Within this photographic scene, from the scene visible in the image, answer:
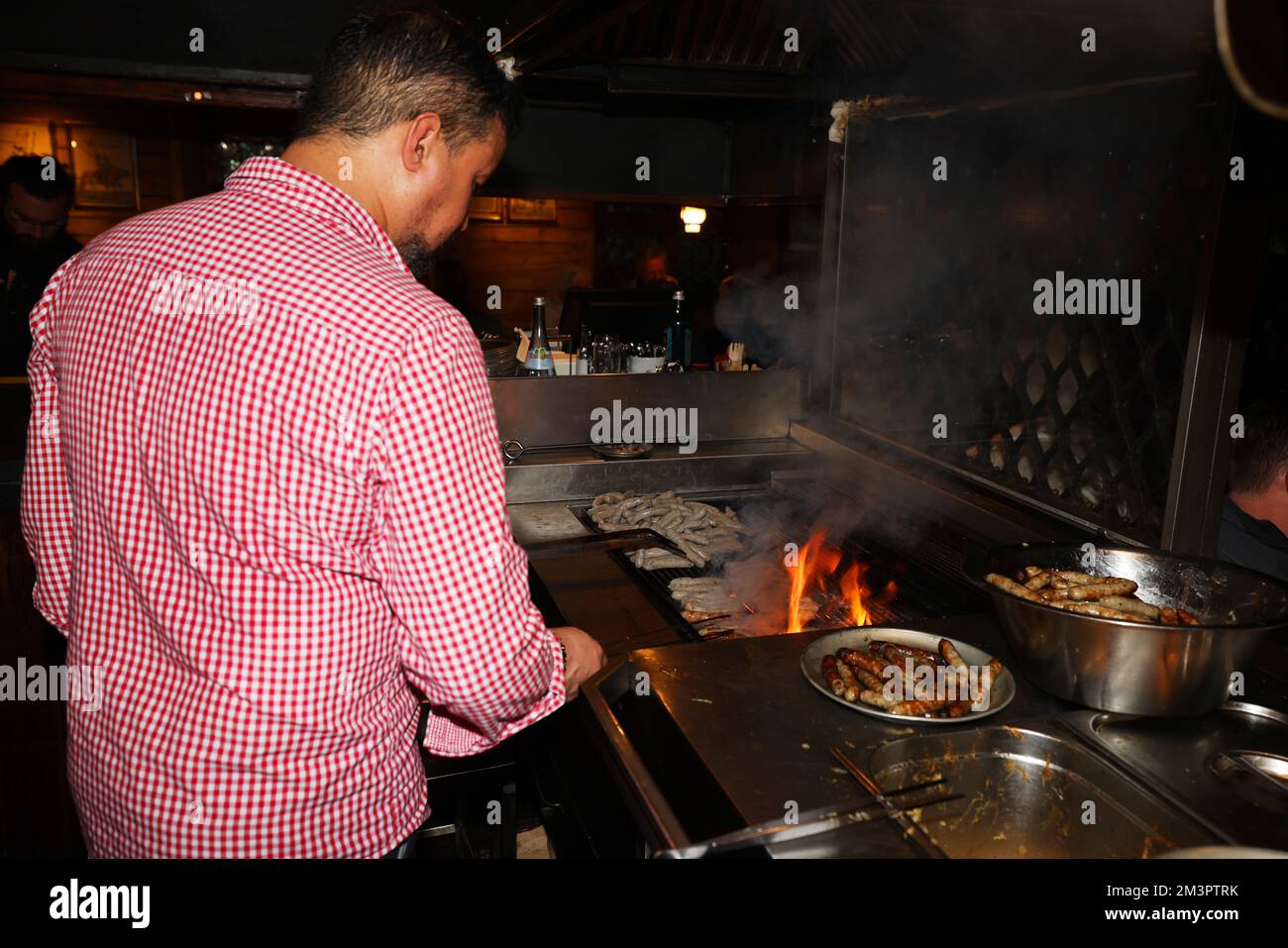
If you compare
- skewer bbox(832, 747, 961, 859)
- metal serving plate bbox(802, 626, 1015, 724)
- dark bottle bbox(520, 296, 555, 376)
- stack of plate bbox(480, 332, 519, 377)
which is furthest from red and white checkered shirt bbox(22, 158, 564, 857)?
dark bottle bbox(520, 296, 555, 376)

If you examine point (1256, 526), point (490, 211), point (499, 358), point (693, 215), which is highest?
point (490, 211)

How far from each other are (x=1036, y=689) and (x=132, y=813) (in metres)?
1.77

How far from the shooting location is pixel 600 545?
10.1 ft

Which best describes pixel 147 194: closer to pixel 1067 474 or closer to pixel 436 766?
pixel 436 766

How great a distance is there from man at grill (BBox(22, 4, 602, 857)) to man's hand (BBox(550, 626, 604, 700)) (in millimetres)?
221

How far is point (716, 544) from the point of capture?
10.6 feet

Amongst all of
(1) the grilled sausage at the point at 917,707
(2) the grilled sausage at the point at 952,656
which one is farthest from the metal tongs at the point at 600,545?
(1) the grilled sausage at the point at 917,707

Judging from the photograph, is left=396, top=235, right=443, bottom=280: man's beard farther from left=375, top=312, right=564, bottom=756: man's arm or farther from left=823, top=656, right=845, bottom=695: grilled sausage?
left=823, top=656, right=845, bottom=695: grilled sausage

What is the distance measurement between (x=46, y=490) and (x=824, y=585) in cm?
209

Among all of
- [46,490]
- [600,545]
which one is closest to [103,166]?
[600,545]

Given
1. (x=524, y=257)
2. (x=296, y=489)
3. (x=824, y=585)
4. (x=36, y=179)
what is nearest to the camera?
(x=296, y=489)

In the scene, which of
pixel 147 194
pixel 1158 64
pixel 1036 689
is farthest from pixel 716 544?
pixel 147 194

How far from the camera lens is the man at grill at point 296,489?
1.26 m

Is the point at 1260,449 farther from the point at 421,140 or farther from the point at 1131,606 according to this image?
the point at 421,140
